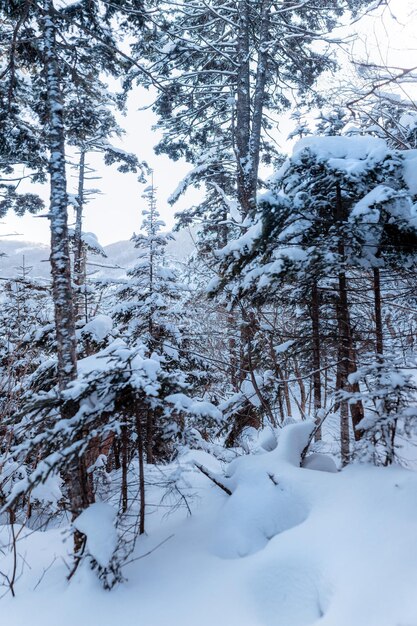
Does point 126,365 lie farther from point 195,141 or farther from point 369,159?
point 195,141

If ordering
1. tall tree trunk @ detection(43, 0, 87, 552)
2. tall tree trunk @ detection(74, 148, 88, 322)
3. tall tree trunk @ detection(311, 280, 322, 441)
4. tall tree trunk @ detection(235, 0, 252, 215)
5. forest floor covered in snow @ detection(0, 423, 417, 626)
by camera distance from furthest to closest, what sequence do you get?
1. tall tree trunk @ detection(74, 148, 88, 322)
2. tall tree trunk @ detection(235, 0, 252, 215)
3. tall tree trunk @ detection(43, 0, 87, 552)
4. tall tree trunk @ detection(311, 280, 322, 441)
5. forest floor covered in snow @ detection(0, 423, 417, 626)

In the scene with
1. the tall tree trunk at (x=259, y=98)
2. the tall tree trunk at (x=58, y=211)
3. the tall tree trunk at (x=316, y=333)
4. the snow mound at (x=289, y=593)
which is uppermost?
the tall tree trunk at (x=259, y=98)

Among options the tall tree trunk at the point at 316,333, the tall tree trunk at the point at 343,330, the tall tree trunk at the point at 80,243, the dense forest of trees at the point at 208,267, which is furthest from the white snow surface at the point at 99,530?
the tall tree trunk at the point at 80,243

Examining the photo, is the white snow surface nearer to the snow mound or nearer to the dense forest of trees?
the dense forest of trees

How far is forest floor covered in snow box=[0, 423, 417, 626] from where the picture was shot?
106 inches

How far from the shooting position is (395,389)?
12.4 feet

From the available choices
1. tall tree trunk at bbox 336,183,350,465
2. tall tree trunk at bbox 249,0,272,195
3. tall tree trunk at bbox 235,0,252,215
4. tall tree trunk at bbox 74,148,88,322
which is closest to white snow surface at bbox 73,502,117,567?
tall tree trunk at bbox 336,183,350,465

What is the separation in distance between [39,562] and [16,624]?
1.42 meters

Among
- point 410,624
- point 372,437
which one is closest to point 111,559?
point 410,624

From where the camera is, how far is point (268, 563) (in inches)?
128

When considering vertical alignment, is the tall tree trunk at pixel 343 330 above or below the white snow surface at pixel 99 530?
above

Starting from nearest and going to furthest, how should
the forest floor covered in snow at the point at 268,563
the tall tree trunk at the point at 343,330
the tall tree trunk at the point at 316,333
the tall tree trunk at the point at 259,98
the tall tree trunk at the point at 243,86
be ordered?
1. the forest floor covered in snow at the point at 268,563
2. the tall tree trunk at the point at 343,330
3. the tall tree trunk at the point at 316,333
4. the tall tree trunk at the point at 259,98
5. the tall tree trunk at the point at 243,86

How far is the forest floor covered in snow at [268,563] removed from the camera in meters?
2.70

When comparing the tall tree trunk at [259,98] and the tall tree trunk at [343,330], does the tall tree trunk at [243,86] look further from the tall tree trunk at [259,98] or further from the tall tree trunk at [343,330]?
the tall tree trunk at [343,330]
